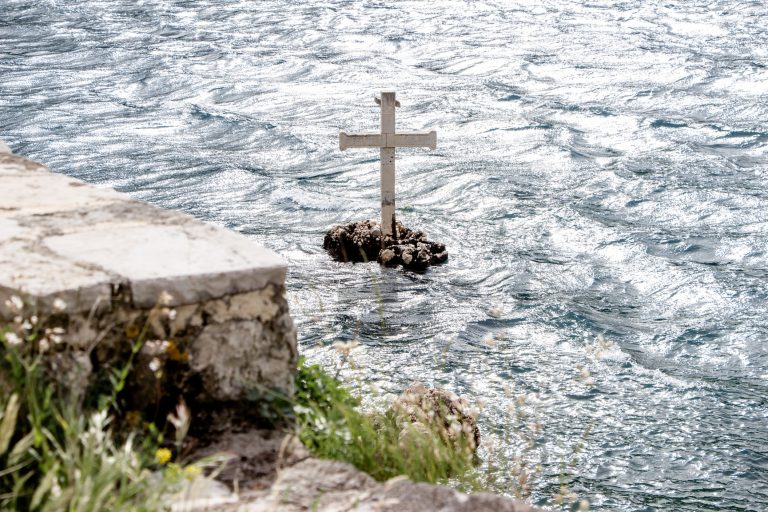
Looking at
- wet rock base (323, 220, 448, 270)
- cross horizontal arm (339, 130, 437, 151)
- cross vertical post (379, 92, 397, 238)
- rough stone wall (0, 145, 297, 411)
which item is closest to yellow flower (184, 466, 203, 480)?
rough stone wall (0, 145, 297, 411)

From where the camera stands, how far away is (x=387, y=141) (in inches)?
432

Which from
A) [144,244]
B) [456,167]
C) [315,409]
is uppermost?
[144,244]

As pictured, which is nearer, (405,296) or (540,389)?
(540,389)

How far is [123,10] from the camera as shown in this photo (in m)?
30.6

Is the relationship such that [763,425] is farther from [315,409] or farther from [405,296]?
[315,409]

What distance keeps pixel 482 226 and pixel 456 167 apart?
120 inches

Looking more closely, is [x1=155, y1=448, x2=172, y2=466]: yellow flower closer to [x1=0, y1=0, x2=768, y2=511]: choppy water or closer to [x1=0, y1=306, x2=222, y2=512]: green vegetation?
[x1=0, y1=306, x2=222, y2=512]: green vegetation

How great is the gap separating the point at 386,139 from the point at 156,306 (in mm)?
8096

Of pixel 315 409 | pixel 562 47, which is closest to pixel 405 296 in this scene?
pixel 315 409

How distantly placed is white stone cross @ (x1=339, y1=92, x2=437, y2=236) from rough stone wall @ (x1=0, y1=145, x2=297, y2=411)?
24.2ft

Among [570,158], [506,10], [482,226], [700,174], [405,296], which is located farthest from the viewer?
[506,10]

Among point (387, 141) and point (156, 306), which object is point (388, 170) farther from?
point (156, 306)

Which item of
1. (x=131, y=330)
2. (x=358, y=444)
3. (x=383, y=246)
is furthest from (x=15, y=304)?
(x=383, y=246)

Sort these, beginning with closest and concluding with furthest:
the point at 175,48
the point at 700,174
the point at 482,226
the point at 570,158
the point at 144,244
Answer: the point at 144,244 < the point at 482,226 < the point at 700,174 < the point at 570,158 < the point at 175,48
